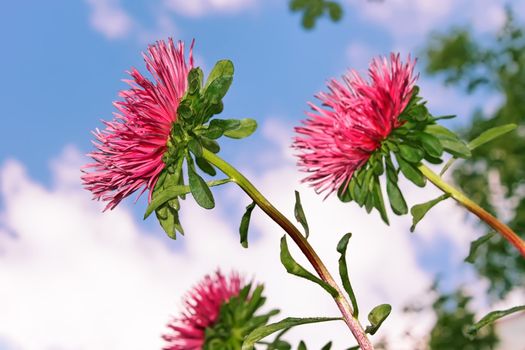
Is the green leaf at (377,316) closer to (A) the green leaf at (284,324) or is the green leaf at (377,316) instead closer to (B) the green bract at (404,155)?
(A) the green leaf at (284,324)

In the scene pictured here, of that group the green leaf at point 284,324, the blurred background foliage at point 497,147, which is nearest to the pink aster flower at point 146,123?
the green leaf at point 284,324

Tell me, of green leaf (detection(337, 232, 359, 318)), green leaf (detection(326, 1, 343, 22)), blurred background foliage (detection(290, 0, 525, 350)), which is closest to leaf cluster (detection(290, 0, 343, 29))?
green leaf (detection(326, 1, 343, 22))

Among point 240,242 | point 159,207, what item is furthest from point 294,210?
point 159,207

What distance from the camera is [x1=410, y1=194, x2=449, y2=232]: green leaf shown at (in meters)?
1.89

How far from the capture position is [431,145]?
1966mm

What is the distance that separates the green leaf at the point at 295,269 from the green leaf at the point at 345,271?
0.06 metres

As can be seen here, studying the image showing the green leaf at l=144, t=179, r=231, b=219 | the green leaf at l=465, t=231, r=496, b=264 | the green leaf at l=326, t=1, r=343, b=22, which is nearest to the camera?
the green leaf at l=144, t=179, r=231, b=219

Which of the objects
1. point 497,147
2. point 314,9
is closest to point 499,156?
point 497,147

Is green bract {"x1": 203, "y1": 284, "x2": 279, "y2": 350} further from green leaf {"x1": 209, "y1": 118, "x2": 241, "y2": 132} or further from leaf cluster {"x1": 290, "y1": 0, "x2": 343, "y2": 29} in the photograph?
leaf cluster {"x1": 290, "y1": 0, "x2": 343, "y2": 29}

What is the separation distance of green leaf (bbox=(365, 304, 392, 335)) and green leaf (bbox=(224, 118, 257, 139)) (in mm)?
542

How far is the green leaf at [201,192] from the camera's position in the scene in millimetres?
1587

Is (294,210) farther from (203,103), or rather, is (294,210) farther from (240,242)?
(203,103)

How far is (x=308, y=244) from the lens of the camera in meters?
1.43

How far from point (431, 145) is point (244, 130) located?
50cm
